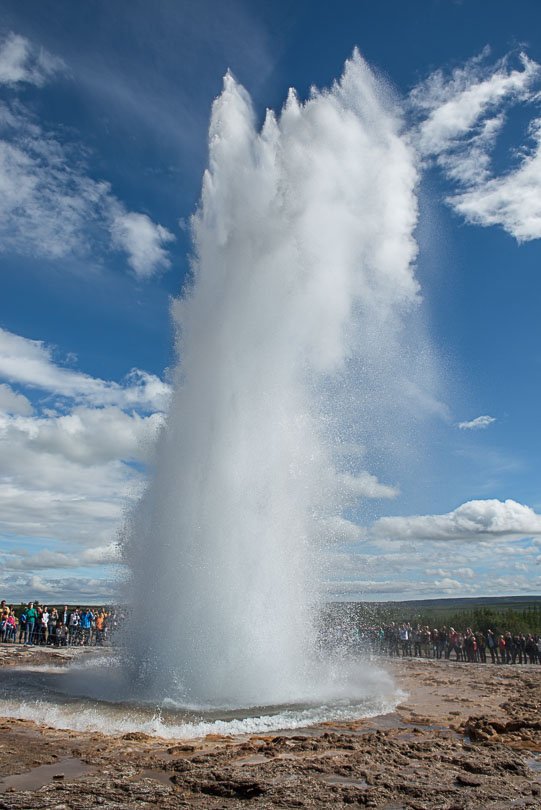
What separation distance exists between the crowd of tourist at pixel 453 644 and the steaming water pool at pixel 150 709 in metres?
13.0

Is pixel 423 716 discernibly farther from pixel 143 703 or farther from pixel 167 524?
pixel 167 524

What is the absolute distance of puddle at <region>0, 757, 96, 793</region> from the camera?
6.43 metres

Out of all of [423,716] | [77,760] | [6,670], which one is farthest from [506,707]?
[6,670]

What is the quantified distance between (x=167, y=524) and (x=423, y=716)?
6.92 meters

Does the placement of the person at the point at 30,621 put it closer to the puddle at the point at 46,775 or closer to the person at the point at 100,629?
the person at the point at 100,629

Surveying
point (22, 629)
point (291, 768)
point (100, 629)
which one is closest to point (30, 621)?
point (22, 629)

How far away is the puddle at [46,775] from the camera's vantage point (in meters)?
6.43

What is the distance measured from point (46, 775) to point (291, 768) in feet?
9.29

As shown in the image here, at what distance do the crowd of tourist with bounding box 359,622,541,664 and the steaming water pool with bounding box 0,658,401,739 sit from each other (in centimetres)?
1299

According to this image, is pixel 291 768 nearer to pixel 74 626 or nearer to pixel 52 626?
pixel 74 626

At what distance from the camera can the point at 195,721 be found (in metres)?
10.3

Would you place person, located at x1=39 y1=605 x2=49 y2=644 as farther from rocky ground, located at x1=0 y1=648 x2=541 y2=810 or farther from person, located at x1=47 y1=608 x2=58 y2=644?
rocky ground, located at x1=0 y1=648 x2=541 y2=810

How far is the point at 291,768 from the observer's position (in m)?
7.31

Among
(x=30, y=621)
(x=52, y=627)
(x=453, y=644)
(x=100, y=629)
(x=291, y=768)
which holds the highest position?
(x=30, y=621)
